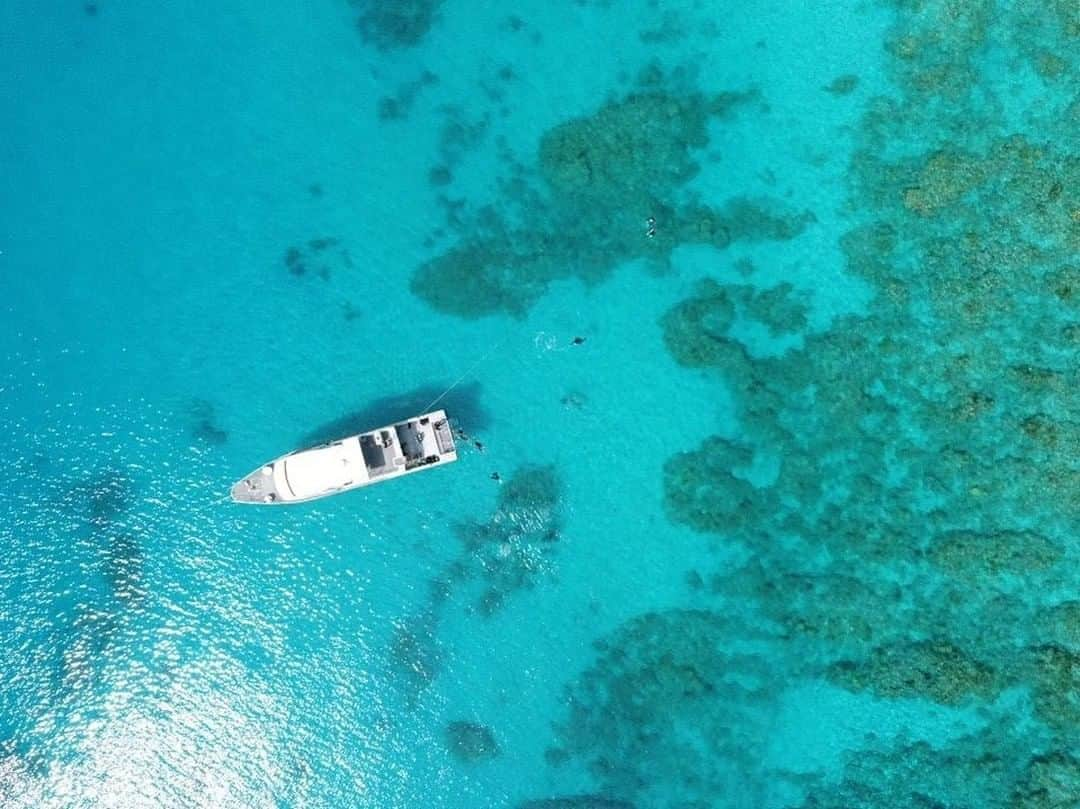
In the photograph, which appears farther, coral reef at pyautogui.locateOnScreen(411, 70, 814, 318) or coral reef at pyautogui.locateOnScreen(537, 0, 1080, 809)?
coral reef at pyautogui.locateOnScreen(411, 70, 814, 318)

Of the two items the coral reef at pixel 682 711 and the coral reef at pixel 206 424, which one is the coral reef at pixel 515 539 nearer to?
the coral reef at pixel 682 711

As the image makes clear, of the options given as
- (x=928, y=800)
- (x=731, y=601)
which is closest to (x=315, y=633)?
(x=731, y=601)

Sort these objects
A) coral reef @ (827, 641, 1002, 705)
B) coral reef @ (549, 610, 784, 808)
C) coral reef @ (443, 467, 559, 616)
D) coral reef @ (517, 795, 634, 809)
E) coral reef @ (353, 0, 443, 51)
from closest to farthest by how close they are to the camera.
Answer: coral reef @ (827, 641, 1002, 705) < coral reef @ (549, 610, 784, 808) < coral reef @ (517, 795, 634, 809) < coral reef @ (443, 467, 559, 616) < coral reef @ (353, 0, 443, 51)

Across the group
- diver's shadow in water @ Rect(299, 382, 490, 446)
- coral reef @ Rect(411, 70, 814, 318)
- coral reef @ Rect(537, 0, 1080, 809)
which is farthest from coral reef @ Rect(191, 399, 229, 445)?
coral reef @ Rect(537, 0, 1080, 809)

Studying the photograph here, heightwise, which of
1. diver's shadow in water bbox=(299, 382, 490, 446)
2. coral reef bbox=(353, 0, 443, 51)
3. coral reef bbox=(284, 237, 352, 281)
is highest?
coral reef bbox=(353, 0, 443, 51)

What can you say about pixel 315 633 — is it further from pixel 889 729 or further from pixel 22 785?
pixel 889 729

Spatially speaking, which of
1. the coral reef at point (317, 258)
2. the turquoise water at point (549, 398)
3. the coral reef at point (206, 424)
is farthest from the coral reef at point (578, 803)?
the coral reef at point (317, 258)

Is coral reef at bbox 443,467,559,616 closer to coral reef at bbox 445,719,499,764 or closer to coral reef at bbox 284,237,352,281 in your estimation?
coral reef at bbox 445,719,499,764
